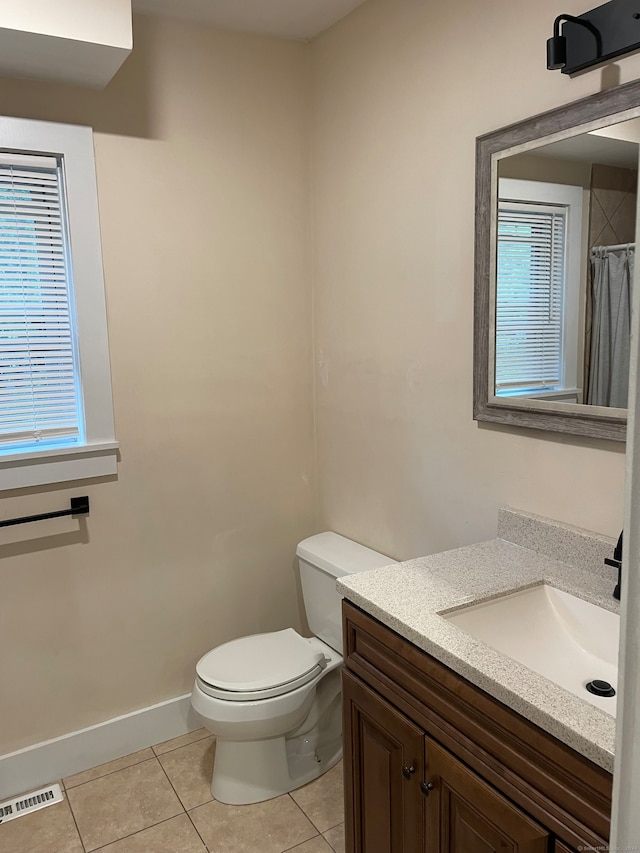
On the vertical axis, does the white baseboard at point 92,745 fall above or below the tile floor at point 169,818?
above

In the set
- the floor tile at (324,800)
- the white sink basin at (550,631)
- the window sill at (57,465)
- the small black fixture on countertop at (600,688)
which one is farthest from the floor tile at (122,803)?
the small black fixture on countertop at (600,688)

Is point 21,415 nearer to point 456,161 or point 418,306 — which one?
point 418,306

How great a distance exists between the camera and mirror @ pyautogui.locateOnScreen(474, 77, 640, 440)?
1.47 m

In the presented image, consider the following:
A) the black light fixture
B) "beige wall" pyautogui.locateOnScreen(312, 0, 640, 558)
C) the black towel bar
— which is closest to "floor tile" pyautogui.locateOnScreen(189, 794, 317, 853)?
"beige wall" pyautogui.locateOnScreen(312, 0, 640, 558)

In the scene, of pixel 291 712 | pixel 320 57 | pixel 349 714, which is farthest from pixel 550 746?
pixel 320 57

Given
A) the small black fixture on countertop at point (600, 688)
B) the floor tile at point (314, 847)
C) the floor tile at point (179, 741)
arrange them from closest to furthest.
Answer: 1. the small black fixture on countertop at point (600, 688)
2. the floor tile at point (314, 847)
3. the floor tile at point (179, 741)

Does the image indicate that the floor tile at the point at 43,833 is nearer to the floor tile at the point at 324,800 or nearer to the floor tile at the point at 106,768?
the floor tile at the point at 106,768

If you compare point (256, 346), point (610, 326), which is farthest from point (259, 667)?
point (610, 326)

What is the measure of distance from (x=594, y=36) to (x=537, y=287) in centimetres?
56

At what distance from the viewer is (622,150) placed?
4.73 ft

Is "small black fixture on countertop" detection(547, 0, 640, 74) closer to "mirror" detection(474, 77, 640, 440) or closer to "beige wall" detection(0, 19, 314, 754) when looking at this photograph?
"mirror" detection(474, 77, 640, 440)

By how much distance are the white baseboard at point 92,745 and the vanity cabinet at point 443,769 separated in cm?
104

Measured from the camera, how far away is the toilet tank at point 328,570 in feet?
7.52

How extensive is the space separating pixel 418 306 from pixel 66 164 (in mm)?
1212
